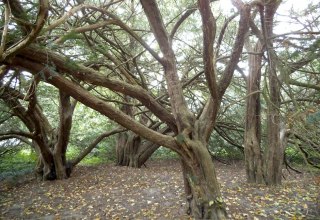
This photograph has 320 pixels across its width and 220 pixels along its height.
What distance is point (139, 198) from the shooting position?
504cm

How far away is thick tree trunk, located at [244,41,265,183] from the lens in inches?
213

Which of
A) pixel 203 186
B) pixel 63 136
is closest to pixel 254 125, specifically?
pixel 203 186

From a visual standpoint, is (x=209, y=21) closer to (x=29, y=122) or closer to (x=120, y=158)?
(x=29, y=122)

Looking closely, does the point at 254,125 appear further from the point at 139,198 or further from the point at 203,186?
the point at 139,198

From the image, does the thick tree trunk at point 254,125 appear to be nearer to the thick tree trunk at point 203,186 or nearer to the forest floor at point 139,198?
the forest floor at point 139,198

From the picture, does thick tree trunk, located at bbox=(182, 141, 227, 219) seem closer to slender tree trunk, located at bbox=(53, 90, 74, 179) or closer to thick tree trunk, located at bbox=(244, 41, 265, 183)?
thick tree trunk, located at bbox=(244, 41, 265, 183)

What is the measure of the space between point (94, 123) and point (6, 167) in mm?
2894

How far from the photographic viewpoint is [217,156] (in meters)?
8.92

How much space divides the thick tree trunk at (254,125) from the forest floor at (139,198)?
27 cm

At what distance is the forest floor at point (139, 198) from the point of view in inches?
170

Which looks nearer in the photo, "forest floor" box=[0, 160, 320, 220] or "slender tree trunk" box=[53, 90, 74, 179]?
"forest floor" box=[0, 160, 320, 220]

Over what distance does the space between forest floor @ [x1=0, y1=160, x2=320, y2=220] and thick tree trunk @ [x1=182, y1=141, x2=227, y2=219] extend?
1.36 feet

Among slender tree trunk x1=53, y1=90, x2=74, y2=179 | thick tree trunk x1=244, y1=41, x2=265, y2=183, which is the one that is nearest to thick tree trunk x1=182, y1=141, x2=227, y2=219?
thick tree trunk x1=244, y1=41, x2=265, y2=183

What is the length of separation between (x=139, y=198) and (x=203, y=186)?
1654mm
